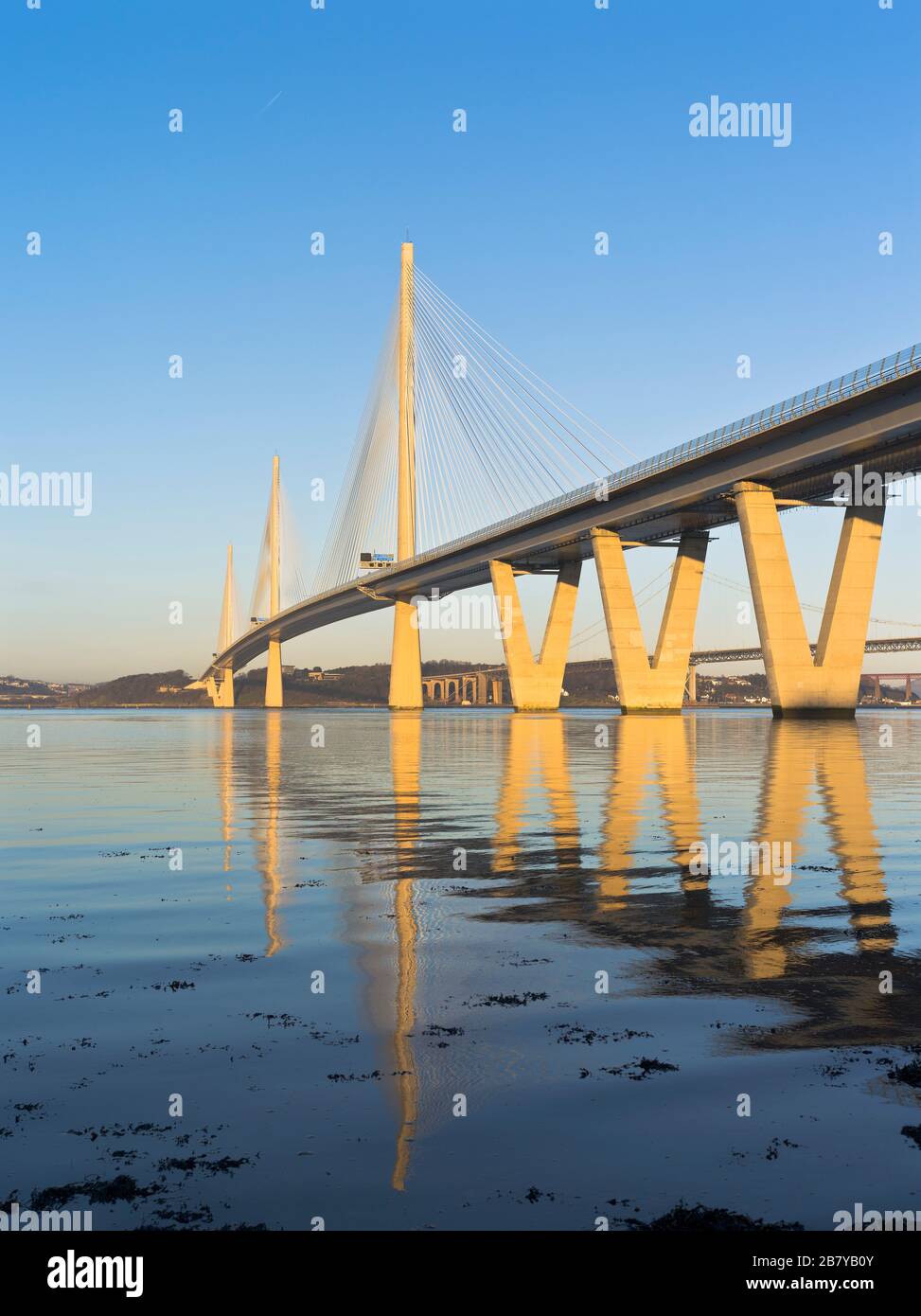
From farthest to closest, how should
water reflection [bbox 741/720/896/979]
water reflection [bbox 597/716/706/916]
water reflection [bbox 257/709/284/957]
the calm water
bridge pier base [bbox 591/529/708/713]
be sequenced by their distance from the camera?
bridge pier base [bbox 591/529/708/713] → water reflection [bbox 597/716/706/916] → water reflection [bbox 257/709/284/957] → water reflection [bbox 741/720/896/979] → the calm water

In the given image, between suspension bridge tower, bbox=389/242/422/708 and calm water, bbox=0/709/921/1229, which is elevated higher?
suspension bridge tower, bbox=389/242/422/708

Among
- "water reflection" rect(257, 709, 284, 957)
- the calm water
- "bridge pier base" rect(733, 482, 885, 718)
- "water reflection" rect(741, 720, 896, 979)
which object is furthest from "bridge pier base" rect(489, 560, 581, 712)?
the calm water

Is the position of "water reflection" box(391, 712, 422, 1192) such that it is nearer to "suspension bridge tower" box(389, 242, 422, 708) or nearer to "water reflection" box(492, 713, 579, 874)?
"water reflection" box(492, 713, 579, 874)

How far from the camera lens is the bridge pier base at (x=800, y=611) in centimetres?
6462

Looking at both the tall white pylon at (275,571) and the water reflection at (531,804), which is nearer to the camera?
the water reflection at (531,804)

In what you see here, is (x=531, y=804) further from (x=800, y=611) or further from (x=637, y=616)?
(x=637, y=616)

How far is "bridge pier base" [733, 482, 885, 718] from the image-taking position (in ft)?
212

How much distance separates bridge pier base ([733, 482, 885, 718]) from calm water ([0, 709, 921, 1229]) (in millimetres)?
51162

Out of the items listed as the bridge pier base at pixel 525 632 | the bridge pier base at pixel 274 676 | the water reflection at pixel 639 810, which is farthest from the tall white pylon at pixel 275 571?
the water reflection at pixel 639 810

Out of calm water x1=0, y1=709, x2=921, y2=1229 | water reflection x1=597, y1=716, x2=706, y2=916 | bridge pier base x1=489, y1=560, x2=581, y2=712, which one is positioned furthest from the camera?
bridge pier base x1=489, y1=560, x2=581, y2=712

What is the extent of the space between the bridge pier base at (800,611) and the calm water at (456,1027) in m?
51.2

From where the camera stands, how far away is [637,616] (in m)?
84.1

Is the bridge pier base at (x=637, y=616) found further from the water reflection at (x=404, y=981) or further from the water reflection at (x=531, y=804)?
the water reflection at (x=404, y=981)
